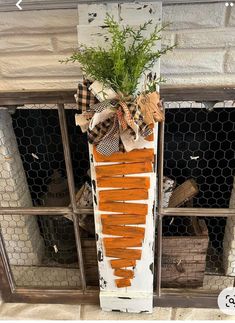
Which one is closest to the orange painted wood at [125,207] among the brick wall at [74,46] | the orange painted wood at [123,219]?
the orange painted wood at [123,219]

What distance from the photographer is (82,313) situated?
135cm

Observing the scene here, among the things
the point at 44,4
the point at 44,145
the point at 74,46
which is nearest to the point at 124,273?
the point at 44,145

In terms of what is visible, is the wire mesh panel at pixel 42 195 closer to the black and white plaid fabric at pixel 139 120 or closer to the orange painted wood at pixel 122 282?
the orange painted wood at pixel 122 282

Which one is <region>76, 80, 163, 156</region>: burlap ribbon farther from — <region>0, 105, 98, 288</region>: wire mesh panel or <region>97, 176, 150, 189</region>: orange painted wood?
<region>0, 105, 98, 288</region>: wire mesh panel

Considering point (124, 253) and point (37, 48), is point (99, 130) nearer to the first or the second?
point (37, 48)

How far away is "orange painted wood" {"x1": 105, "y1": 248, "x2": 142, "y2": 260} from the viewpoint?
3.88 ft

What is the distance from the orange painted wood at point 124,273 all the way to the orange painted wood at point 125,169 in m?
0.37

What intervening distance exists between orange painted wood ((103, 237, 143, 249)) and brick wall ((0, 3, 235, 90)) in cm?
49

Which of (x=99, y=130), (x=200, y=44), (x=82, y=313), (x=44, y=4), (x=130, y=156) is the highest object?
(x=44, y=4)

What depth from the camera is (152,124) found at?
951 millimetres

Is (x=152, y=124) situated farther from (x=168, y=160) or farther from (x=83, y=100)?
(x=168, y=160)

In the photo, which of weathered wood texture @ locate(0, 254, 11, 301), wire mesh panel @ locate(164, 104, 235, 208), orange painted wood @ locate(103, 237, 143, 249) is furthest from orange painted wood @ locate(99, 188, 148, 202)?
weathered wood texture @ locate(0, 254, 11, 301)

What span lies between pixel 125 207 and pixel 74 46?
486mm

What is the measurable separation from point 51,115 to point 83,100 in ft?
1.16
